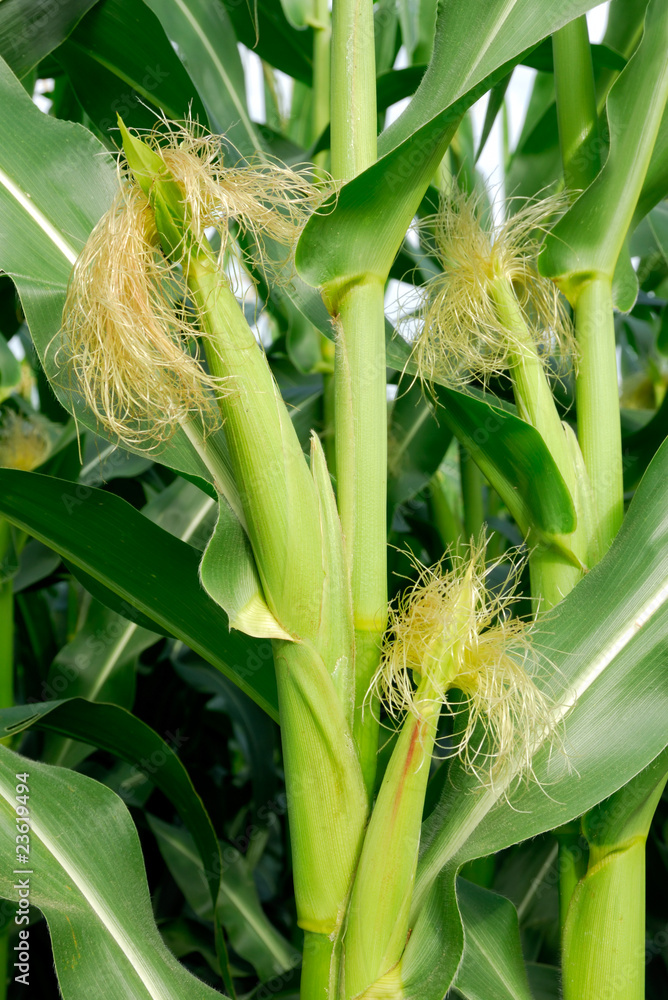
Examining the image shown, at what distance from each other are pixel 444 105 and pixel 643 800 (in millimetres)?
712

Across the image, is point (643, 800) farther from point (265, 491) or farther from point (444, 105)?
point (444, 105)

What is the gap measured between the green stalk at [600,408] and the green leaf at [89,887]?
60 cm

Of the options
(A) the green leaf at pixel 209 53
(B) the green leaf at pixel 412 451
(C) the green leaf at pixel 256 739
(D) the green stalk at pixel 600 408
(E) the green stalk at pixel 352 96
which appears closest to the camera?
(E) the green stalk at pixel 352 96

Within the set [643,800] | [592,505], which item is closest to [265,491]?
[592,505]

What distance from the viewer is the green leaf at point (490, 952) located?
2.53ft

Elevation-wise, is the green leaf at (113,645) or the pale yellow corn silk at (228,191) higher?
the pale yellow corn silk at (228,191)

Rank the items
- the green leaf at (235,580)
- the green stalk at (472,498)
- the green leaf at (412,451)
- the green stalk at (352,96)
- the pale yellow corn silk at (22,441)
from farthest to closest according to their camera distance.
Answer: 1. the pale yellow corn silk at (22,441)
2. the green stalk at (472,498)
3. the green leaf at (412,451)
4. the green stalk at (352,96)
5. the green leaf at (235,580)

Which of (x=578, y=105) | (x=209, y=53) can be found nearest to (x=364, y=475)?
(x=578, y=105)

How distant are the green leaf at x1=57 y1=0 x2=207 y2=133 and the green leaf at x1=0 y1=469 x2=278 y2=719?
54 centimetres

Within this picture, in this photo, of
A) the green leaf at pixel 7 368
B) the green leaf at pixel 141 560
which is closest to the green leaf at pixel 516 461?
the green leaf at pixel 141 560

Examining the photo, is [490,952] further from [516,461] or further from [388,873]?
[516,461]

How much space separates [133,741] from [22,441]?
105 centimetres

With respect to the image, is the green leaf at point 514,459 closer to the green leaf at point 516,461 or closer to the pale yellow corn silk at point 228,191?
the green leaf at point 516,461

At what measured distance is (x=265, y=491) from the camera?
0.67 meters
